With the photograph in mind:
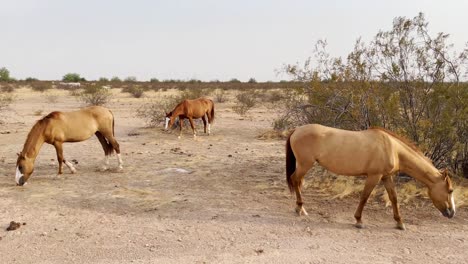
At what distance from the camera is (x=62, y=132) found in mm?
8383

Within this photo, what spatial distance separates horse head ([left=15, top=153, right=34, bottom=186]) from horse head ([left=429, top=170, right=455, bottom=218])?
22.0 ft

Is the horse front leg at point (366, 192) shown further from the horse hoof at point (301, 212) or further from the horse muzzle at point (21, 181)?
the horse muzzle at point (21, 181)

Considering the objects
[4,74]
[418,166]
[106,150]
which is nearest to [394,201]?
[418,166]

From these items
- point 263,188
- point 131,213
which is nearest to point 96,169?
point 131,213

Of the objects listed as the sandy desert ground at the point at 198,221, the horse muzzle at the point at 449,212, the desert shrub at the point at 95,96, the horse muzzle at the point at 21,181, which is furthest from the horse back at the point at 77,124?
the desert shrub at the point at 95,96

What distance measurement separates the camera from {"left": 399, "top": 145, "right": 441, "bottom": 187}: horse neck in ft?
17.7

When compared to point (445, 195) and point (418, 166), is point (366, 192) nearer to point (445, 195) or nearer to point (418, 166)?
point (418, 166)

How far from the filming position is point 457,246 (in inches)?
191

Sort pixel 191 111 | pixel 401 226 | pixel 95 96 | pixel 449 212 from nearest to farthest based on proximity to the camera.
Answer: pixel 449 212
pixel 401 226
pixel 191 111
pixel 95 96

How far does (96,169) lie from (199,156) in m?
2.61

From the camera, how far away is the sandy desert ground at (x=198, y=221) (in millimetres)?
4664

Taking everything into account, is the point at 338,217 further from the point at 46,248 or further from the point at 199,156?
the point at 199,156

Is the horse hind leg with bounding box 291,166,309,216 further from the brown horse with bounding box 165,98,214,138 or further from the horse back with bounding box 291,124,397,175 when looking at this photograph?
the brown horse with bounding box 165,98,214,138

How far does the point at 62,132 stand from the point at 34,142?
68 centimetres
